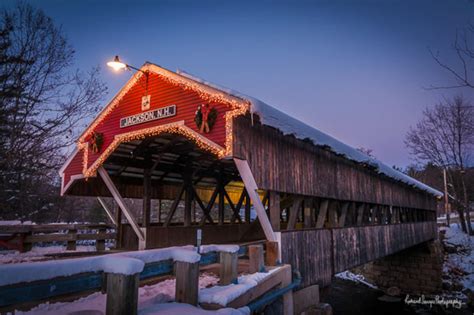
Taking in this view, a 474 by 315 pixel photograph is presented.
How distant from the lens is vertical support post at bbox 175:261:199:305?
11.6 ft

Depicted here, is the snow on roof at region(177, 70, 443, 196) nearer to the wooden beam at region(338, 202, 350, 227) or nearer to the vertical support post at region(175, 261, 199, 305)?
the wooden beam at region(338, 202, 350, 227)

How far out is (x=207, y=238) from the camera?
15.3 metres

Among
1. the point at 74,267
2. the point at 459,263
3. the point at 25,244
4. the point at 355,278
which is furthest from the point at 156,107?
the point at 459,263

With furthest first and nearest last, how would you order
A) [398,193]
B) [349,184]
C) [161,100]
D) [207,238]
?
[398,193] < [207,238] < [349,184] < [161,100]

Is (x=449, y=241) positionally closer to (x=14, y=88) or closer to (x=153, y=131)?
(x=153, y=131)

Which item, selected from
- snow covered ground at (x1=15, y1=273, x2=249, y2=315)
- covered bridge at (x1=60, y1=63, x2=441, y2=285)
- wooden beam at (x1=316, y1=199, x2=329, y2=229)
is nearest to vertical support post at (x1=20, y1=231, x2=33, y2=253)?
covered bridge at (x1=60, y1=63, x2=441, y2=285)

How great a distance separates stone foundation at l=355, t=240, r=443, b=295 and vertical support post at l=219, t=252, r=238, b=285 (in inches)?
866

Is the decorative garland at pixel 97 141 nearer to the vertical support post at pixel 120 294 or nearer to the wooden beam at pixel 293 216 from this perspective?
the wooden beam at pixel 293 216

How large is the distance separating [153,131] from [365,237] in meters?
9.45

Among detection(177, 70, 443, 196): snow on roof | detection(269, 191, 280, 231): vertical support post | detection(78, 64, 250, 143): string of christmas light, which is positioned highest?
detection(78, 64, 250, 143): string of christmas light

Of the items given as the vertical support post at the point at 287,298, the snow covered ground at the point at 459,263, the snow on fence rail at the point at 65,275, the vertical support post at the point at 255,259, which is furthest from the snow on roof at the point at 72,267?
the snow covered ground at the point at 459,263

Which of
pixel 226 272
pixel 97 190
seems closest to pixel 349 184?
pixel 226 272

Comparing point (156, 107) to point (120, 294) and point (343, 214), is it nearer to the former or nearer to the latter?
point (120, 294)

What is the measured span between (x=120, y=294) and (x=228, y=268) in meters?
2.27
